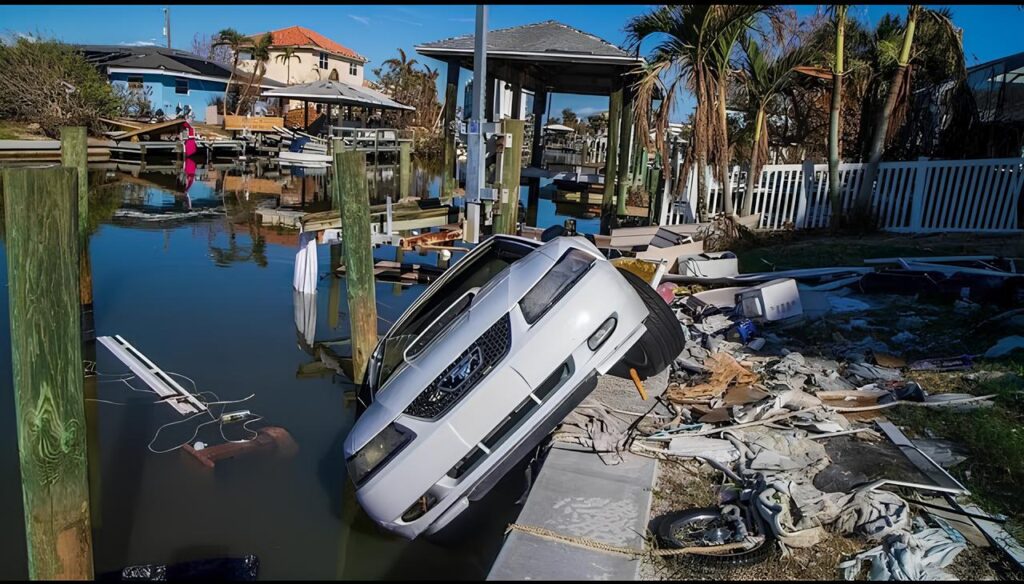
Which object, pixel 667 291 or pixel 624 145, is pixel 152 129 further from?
pixel 667 291

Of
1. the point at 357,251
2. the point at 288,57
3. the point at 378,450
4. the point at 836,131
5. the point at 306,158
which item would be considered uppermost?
the point at 288,57

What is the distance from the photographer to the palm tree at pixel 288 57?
53259mm

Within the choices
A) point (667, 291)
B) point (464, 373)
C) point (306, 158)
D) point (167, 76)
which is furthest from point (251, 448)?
point (167, 76)

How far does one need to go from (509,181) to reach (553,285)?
6.36m

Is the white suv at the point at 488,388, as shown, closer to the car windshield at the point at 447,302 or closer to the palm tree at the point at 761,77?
the car windshield at the point at 447,302

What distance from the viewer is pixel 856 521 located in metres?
4.00

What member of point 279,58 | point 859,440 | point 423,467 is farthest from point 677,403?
point 279,58

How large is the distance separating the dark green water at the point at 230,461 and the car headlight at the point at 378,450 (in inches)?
37.9

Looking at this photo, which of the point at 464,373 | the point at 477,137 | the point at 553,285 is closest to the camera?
the point at 464,373

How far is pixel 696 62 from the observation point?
11.8 m

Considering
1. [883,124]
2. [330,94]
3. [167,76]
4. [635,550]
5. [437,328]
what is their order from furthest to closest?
1. [167,76]
2. [330,94]
3. [883,124]
4. [437,328]
5. [635,550]

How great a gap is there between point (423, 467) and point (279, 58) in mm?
59287

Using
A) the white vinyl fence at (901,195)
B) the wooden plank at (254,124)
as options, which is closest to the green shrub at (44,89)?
the wooden plank at (254,124)

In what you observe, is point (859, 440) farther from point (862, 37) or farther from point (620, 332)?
point (862, 37)
